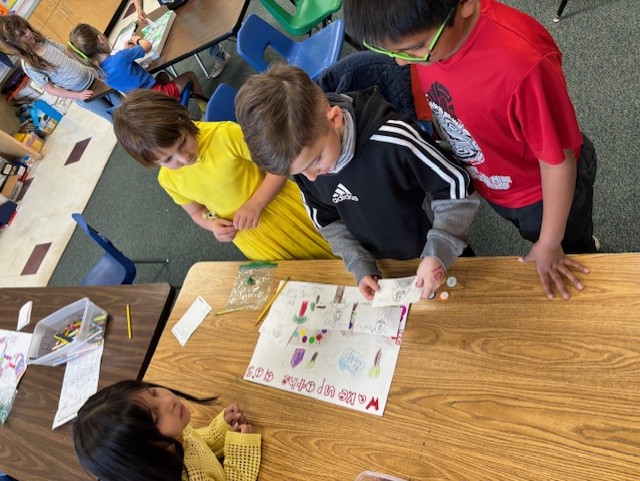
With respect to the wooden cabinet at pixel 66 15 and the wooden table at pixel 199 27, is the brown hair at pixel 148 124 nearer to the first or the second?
the wooden table at pixel 199 27

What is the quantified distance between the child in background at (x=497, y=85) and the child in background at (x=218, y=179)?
720 millimetres

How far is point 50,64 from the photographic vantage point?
124 inches

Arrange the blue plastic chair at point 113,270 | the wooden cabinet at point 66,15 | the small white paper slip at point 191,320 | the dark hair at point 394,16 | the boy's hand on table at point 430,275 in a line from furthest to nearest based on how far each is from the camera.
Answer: the wooden cabinet at point 66,15 < the blue plastic chair at point 113,270 < the small white paper slip at point 191,320 < the boy's hand on table at point 430,275 < the dark hair at point 394,16

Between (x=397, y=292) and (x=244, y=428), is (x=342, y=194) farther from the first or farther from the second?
(x=244, y=428)

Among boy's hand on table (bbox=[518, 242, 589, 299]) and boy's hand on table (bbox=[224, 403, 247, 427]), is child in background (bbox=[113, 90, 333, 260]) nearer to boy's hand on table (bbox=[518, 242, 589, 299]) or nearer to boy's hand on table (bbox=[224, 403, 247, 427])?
boy's hand on table (bbox=[224, 403, 247, 427])

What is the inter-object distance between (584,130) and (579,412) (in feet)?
5.24

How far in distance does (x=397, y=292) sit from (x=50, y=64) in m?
3.24

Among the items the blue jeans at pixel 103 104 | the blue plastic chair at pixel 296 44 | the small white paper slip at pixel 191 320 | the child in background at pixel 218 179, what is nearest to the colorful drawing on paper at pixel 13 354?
the small white paper slip at pixel 191 320

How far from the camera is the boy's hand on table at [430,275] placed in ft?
3.31

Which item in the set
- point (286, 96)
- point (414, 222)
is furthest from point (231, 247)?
point (286, 96)

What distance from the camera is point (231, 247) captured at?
2732 millimetres

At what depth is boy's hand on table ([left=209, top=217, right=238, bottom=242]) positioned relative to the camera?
1.63m

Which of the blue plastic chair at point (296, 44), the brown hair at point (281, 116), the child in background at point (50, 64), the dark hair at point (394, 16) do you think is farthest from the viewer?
the child in background at point (50, 64)

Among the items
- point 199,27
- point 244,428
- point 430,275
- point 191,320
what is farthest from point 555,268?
point 199,27
